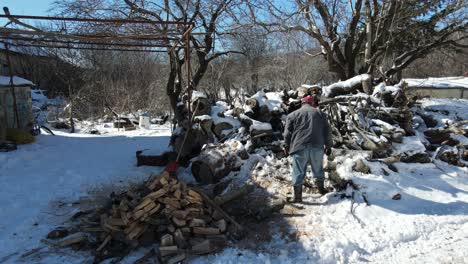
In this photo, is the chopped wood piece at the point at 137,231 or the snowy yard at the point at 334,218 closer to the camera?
the snowy yard at the point at 334,218

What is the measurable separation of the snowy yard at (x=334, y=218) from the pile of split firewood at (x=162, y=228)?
0.61 ft

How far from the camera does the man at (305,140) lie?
16.4ft

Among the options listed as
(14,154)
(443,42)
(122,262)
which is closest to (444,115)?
(443,42)

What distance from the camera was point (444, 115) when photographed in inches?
335

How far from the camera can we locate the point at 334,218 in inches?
179

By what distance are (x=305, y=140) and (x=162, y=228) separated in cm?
242

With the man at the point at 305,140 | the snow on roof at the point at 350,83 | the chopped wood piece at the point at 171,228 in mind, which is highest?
the snow on roof at the point at 350,83

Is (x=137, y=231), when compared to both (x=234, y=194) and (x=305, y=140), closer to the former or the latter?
(x=234, y=194)

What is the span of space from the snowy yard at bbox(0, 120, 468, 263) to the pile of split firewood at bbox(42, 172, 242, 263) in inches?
7.3

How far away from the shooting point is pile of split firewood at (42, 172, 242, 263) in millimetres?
3820

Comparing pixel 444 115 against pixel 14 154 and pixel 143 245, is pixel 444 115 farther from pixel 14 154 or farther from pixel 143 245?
pixel 14 154

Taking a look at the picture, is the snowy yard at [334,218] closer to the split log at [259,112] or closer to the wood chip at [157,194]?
the wood chip at [157,194]

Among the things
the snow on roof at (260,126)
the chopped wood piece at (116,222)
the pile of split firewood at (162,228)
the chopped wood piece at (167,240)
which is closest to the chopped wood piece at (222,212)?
the pile of split firewood at (162,228)

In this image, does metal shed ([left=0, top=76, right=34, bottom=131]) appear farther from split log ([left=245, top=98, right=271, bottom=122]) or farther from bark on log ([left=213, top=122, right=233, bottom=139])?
split log ([left=245, top=98, right=271, bottom=122])
